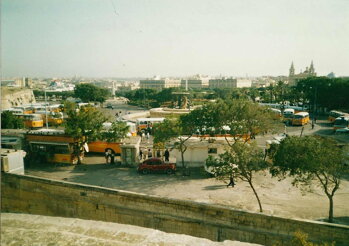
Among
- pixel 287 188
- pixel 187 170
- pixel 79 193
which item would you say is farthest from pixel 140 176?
pixel 287 188

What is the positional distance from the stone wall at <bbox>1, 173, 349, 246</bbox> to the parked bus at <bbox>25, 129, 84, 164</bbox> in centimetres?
480

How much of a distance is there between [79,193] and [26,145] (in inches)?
A: 407

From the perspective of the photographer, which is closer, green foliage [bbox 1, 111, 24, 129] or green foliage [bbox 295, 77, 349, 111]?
green foliage [bbox 1, 111, 24, 129]

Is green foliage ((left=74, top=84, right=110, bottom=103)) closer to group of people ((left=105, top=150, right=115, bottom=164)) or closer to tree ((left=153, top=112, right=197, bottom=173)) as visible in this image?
group of people ((left=105, top=150, right=115, bottom=164))

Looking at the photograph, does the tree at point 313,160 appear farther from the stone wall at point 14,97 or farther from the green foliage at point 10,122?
the stone wall at point 14,97

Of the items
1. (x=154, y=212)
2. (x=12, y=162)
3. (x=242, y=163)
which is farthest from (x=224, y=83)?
(x=154, y=212)

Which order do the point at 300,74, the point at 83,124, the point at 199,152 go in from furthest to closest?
the point at 300,74 → the point at 83,124 → the point at 199,152

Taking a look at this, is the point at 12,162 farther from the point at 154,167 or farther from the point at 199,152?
the point at 199,152

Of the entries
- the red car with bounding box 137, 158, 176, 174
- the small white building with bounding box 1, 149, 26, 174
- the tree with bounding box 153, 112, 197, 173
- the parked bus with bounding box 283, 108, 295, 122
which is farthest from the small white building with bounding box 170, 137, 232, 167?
the parked bus with bounding box 283, 108, 295, 122

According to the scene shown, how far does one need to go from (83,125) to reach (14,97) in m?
61.1

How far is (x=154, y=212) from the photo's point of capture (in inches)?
500

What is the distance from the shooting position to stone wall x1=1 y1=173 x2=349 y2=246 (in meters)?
10.4

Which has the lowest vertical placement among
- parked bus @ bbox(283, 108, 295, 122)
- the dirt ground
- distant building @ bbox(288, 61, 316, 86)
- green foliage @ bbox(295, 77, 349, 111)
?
the dirt ground

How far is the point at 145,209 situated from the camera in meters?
12.9
